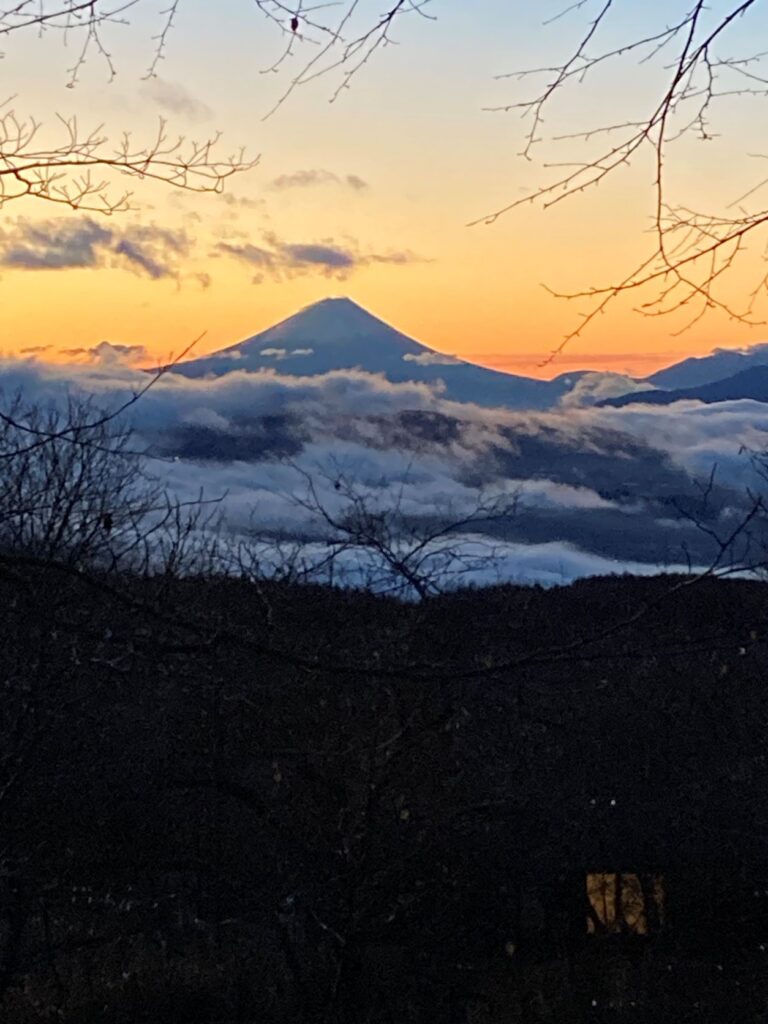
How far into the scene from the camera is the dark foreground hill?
9.96 m

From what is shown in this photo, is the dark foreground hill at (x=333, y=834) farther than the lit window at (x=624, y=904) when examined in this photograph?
No

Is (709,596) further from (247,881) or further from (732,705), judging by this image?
(247,881)

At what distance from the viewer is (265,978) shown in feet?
44.5

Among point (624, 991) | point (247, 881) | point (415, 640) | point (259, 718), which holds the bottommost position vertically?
point (624, 991)

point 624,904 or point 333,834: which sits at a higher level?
point 333,834

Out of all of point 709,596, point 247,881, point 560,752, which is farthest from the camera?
point 709,596

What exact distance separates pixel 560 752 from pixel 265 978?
12.2 metres

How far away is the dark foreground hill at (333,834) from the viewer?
392 inches

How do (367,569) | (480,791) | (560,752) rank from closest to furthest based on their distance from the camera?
(367,569) → (480,791) → (560,752)

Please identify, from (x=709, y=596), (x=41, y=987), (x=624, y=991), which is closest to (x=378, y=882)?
(x=41, y=987)

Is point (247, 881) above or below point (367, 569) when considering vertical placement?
below

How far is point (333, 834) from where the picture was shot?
1019cm

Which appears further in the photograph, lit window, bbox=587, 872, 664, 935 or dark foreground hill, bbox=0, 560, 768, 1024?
lit window, bbox=587, 872, 664, 935

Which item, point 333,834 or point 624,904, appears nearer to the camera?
point 333,834
